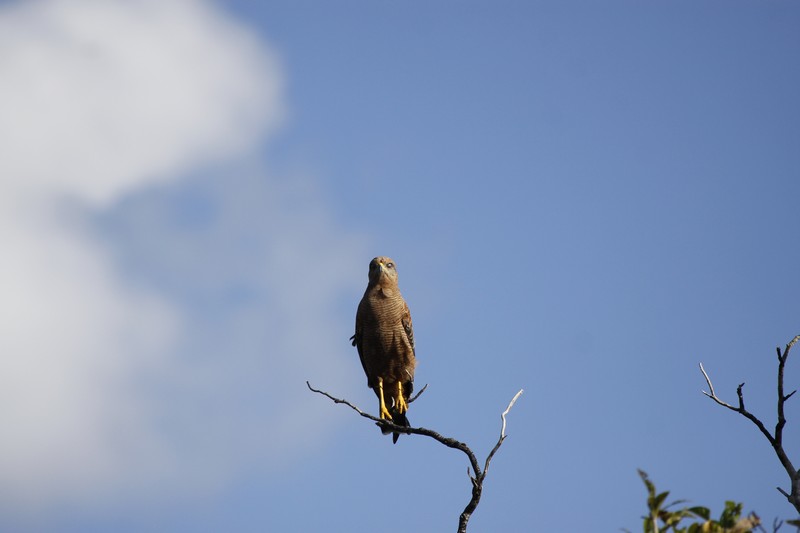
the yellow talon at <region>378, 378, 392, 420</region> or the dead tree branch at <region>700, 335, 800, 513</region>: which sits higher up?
the yellow talon at <region>378, 378, 392, 420</region>

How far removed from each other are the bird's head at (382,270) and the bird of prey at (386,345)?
1cm

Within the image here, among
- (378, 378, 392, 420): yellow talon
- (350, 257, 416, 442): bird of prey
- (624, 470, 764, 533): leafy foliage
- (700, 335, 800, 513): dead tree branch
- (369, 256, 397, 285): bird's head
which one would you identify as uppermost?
(369, 256, 397, 285): bird's head

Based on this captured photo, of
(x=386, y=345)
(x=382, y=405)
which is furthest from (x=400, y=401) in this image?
(x=386, y=345)

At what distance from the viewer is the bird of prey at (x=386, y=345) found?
430 inches

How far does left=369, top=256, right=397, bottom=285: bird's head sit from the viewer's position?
1131 centimetres

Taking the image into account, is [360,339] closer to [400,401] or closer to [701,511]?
[400,401]

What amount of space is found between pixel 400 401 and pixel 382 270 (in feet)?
5.54

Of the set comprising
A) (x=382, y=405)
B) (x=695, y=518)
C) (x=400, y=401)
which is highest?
(x=400, y=401)

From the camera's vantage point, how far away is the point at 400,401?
11062 mm

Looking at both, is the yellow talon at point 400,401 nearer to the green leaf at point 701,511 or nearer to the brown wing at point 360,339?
the brown wing at point 360,339

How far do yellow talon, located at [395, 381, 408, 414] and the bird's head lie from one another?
1347 mm

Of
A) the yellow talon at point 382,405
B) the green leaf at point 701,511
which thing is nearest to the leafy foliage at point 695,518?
the green leaf at point 701,511

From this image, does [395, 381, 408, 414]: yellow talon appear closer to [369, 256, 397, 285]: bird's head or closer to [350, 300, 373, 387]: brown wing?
[350, 300, 373, 387]: brown wing

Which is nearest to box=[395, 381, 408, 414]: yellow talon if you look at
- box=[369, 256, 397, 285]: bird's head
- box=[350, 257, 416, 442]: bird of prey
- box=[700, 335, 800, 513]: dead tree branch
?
box=[350, 257, 416, 442]: bird of prey
